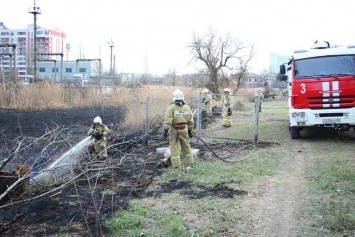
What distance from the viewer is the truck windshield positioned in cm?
1005

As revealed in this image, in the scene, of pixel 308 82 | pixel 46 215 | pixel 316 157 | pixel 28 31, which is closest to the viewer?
pixel 46 215

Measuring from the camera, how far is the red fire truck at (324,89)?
392 inches

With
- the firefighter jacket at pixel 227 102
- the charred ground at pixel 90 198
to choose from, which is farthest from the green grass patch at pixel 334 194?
the firefighter jacket at pixel 227 102

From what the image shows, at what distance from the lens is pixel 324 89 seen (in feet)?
33.1

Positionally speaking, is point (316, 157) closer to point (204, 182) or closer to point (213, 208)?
point (204, 182)

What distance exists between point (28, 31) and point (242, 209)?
89.8 meters

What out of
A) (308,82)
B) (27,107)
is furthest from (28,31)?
(308,82)

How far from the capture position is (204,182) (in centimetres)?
677

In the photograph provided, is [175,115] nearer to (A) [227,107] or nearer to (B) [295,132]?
(B) [295,132]

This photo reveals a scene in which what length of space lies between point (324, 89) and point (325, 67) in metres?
0.64

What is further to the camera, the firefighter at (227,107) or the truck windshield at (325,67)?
the firefighter at (227,107)

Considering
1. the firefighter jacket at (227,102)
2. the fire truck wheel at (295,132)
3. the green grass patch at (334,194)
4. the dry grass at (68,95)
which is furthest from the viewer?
the dry grass at (68,95)

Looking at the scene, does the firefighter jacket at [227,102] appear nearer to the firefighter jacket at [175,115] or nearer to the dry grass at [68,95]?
the dry grass at [68,95]

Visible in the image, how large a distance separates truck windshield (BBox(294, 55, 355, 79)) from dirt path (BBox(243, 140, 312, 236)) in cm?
321
